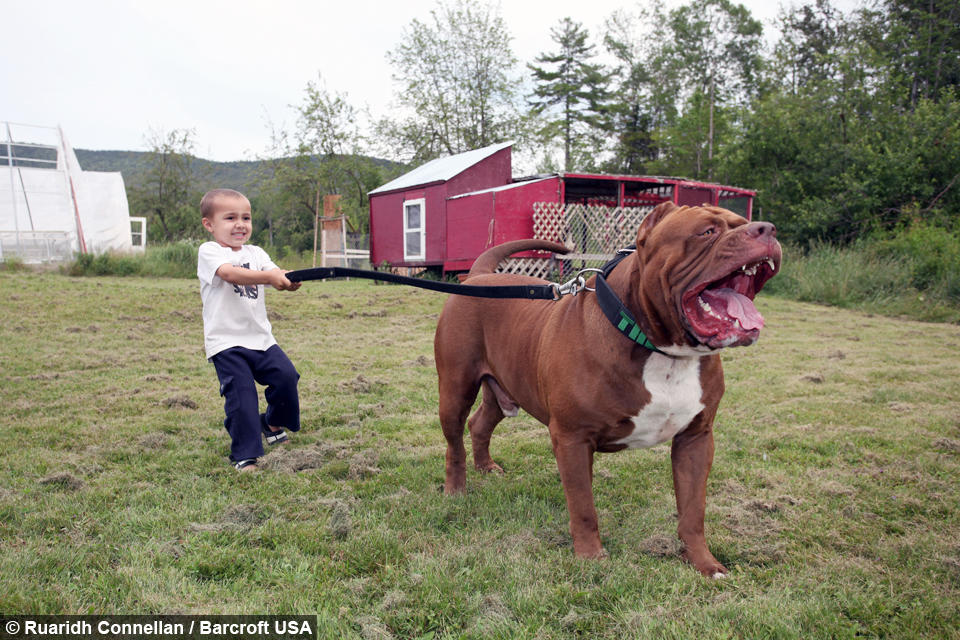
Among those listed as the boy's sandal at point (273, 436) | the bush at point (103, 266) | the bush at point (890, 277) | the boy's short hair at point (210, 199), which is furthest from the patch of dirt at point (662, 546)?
the bush at point (103, 266)

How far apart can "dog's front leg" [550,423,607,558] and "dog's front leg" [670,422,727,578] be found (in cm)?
36

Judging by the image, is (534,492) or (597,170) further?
(597,170)

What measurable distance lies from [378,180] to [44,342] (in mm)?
26465

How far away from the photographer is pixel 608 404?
2.51m

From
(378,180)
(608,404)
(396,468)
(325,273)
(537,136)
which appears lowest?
(396,468)

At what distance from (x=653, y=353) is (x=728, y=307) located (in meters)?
0.35

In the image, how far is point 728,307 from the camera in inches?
89.0

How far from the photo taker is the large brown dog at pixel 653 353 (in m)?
2.21

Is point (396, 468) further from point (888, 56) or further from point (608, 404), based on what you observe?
point (888, 56)

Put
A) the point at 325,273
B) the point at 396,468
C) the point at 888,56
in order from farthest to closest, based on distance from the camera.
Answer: the point at 888,56
the point at 396,468
the point at 325,273

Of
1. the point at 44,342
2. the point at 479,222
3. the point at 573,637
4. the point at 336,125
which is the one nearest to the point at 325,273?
the point at 573,637

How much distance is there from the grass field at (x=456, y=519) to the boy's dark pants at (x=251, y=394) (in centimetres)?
18

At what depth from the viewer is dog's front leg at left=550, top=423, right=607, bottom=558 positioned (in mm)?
2588

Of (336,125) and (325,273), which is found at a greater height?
(336,125)
